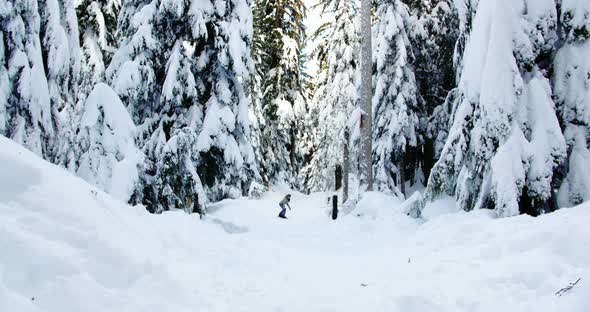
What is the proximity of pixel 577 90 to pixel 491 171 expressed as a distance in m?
1.92

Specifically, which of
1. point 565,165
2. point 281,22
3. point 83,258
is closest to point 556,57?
point 565,165

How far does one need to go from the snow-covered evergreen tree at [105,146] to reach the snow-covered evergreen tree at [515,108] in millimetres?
6753

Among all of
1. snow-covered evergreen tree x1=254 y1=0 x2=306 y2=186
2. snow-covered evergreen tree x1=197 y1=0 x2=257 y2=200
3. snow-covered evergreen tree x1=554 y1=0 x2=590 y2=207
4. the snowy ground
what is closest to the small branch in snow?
the snowy ground

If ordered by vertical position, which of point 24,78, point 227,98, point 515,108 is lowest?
point 227,98

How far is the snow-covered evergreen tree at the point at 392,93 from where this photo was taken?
1639cm

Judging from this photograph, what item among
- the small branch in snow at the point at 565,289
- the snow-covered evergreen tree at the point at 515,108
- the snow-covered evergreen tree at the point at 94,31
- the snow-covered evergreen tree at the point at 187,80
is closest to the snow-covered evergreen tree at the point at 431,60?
the snow-covered evergreen tree at the point at 187,80

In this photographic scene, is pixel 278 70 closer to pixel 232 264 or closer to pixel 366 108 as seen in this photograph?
pixel 366 108

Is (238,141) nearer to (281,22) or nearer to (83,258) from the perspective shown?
(83,258)

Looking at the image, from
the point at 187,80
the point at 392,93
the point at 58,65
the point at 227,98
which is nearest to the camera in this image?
the point at 58,65

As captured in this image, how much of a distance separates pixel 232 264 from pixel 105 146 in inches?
175

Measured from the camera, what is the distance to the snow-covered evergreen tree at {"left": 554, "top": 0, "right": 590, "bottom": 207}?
7535 mm

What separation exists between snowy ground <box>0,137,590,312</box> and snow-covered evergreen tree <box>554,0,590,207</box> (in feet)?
5.01

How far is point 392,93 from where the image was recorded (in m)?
16.7

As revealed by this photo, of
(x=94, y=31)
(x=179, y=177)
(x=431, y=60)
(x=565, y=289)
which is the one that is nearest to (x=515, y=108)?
(x=565, y=289)
